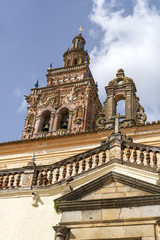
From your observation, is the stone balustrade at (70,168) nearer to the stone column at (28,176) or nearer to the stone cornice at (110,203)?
the stone column at (28,176)

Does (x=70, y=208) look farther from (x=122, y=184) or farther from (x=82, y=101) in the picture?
(x=82, y=101)

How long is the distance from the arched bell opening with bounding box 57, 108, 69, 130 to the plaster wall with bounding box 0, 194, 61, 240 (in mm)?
23300

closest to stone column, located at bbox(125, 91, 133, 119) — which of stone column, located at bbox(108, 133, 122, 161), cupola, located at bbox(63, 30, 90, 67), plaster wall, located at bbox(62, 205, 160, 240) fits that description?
stone column, located at bbox(108, 133, 122, 161)

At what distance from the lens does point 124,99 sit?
21688 mm

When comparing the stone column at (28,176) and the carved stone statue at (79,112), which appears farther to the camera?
the carved stone statue at (79,112)

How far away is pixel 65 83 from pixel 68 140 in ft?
64.5

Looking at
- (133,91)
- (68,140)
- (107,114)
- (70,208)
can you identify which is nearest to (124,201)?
(70,208)

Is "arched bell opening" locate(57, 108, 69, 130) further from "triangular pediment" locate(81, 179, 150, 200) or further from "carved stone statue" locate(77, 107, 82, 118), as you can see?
"triangular pediment" locate(81, 179, 150, 200)

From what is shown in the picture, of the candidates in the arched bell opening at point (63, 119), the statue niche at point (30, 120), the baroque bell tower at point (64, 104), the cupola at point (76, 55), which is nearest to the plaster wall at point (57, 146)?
the baroque bell tower at point (64, 104)

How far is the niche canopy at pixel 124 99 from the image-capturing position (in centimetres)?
1899

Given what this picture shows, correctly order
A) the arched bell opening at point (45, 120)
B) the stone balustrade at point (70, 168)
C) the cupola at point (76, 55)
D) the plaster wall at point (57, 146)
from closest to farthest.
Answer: the stone balustrade at point (70, 168), the plaster wall at point (57, 146), the arched bell opening at point (45, 120), the cupola at point (76, 55)

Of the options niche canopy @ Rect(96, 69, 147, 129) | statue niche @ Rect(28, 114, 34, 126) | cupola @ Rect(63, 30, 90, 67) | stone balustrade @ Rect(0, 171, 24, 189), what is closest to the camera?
stone balustrade @ Rect(0, 171, 24, 189)

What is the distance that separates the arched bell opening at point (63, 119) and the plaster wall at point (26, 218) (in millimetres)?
23300

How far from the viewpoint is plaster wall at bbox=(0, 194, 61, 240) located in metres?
8.73
